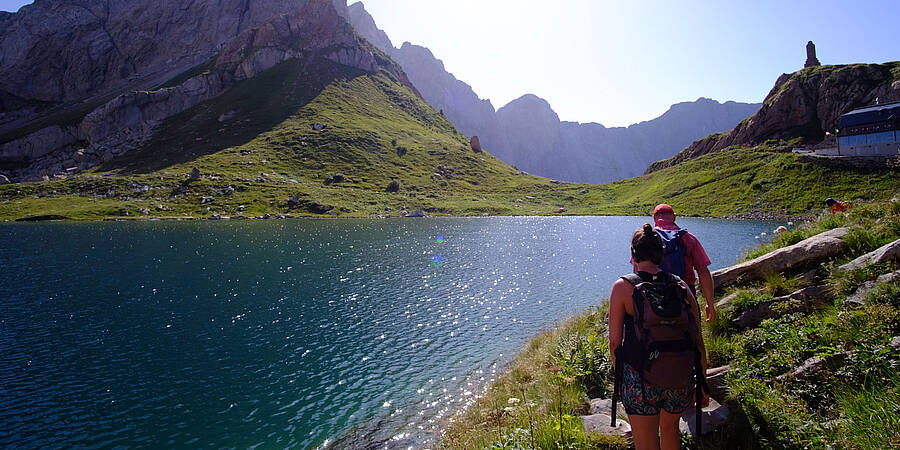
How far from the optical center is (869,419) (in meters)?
5.62

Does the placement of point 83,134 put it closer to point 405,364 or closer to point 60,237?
point 60,237

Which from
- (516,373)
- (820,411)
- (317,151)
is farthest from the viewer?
(317,151)

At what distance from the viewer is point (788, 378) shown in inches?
315

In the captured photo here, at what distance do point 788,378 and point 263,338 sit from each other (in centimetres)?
2421

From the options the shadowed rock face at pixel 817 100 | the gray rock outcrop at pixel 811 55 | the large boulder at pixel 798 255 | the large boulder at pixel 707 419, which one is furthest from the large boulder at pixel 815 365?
the gray rock outcrop at pixel 811 55

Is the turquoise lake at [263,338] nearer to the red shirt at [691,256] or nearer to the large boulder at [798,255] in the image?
the red shirt at [691,256]

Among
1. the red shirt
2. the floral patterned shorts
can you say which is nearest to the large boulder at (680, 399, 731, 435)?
the floral patterned shorts

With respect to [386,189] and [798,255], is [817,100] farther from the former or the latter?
[798,255]

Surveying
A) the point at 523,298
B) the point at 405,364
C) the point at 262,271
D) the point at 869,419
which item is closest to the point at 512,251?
the point at 523,298

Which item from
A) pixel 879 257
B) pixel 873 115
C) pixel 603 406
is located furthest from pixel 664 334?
pixel 873 115

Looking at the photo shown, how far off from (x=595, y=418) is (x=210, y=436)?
13.7 m

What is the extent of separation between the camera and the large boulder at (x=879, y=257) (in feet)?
32.7

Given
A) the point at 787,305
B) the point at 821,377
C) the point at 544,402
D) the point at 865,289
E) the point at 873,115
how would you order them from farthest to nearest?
1. the point at 873,115
2. the point at 544,402
3. the point at 787,305
4. the point at 865,289
5. the point at 821,377

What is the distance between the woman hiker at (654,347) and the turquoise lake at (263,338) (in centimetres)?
965
